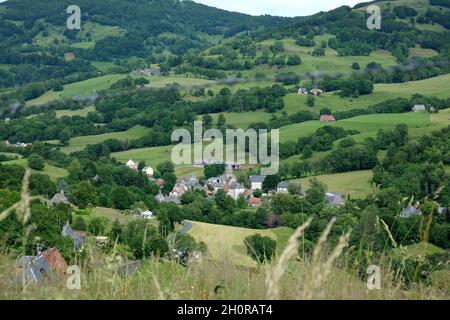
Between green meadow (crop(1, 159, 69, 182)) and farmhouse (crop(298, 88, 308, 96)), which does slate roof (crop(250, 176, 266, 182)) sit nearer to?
green meadow (crop(1, 159, 69, 182))

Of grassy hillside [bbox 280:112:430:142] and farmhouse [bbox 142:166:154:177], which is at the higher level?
grassy hillside [bbox 280:112:430:142]

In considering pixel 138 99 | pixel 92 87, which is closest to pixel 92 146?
pixel 138 99

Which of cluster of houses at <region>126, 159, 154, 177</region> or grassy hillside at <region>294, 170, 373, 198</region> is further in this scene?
Result: cluster of houses at <region>126, 159, 154, 177</region>

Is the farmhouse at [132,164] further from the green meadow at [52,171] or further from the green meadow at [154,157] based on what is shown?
the green meadow at [52,171]

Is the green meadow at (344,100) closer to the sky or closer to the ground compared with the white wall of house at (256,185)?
closer to the sky

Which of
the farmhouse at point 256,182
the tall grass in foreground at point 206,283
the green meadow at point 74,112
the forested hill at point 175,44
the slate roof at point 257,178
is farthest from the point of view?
the forested hill at point 175,44

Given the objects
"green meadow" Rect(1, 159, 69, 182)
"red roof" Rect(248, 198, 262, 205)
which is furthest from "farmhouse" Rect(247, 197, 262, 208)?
"green meadow" Rect(1, 159, 69, 182)

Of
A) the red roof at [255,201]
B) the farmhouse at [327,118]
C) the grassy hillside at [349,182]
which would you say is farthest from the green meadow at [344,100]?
the red roof at [255,201]

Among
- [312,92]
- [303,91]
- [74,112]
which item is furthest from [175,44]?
[312,92]

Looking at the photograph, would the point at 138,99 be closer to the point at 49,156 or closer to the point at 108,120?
the point at 108,120
